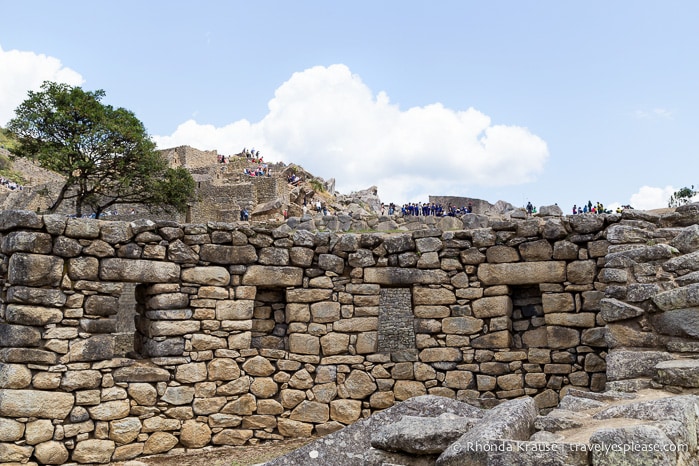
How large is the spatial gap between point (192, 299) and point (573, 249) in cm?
597

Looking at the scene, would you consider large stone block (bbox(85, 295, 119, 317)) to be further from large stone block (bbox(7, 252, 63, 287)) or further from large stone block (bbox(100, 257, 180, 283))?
large stone block (bbox(7, 252, 63, 287))

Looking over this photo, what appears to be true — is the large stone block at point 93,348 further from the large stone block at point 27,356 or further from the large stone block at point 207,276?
the large stone block at point 207,276

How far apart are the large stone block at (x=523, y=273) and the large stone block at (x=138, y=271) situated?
4.88m

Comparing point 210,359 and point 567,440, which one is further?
point 210,359

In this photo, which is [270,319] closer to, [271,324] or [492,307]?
[271,324]

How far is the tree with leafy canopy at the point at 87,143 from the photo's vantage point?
30.3 m

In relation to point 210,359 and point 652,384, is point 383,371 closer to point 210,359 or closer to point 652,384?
point 210,359

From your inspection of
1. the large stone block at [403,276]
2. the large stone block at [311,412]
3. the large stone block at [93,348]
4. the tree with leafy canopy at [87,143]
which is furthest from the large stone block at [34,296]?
the tree with leafy canopy at [87,143]

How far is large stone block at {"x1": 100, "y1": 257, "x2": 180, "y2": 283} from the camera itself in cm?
927

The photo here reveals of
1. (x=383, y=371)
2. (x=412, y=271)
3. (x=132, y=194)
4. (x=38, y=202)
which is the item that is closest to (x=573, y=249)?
(x=412, y=271)

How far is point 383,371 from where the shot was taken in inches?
397

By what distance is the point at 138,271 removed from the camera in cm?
944

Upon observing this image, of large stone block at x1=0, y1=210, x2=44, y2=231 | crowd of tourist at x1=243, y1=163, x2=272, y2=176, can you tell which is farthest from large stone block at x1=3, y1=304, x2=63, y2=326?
crowd of tourist at x1=243, y1=163, x2=272, y2=176

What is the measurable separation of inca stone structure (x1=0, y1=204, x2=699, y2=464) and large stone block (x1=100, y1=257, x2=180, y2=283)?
0.8 inches
